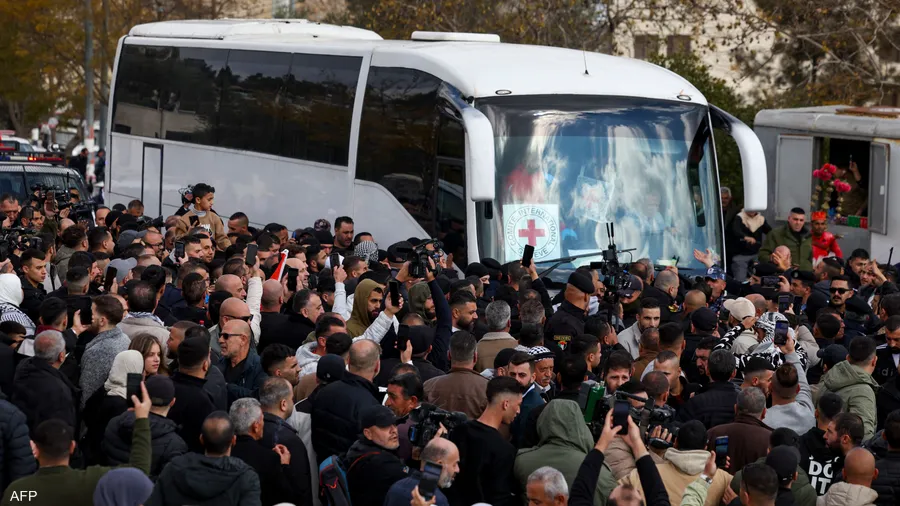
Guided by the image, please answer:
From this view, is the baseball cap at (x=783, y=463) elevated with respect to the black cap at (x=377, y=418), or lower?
lower

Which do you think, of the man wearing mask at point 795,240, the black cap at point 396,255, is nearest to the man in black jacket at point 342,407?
the black cap at point 396,255

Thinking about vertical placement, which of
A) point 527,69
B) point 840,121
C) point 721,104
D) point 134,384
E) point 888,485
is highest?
point 527,69

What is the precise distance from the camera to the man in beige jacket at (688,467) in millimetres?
7227

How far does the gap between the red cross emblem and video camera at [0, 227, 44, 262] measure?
4780mm

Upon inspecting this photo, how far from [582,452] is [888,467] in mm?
1727

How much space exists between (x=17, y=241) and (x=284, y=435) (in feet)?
23.8

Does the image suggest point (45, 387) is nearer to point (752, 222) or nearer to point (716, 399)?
point (716, 399)

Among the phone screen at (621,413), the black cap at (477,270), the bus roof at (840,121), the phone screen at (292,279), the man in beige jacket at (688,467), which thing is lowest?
the man in beige jacket at (688,467)

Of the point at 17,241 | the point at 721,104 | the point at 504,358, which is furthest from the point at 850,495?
the point at 721,104

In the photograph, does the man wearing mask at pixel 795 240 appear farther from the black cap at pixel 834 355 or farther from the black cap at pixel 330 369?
the black cap at pixel 330 369

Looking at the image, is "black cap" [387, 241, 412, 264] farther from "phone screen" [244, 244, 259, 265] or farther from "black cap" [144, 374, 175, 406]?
"black cap" [144, 374, 175, 406]

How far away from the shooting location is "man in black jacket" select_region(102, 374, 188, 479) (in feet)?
23.4

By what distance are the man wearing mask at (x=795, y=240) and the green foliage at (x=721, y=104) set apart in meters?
6.47

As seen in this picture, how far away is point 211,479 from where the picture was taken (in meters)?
6.41
